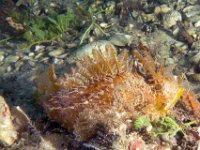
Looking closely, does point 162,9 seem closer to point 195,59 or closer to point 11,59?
point 195,59

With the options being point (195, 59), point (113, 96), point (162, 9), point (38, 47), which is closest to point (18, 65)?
point (38, 47)

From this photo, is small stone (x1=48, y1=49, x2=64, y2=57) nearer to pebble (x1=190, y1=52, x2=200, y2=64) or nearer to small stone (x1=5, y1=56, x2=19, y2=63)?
small stone (x1=5, y1=56, x2=19, y2=63)

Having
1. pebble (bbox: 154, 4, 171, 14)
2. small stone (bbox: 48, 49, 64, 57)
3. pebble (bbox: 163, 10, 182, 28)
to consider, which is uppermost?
pebble (bbox: 154, 4, 171, 14)

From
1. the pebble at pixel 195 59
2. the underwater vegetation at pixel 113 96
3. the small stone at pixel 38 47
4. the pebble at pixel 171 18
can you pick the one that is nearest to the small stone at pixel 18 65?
the small stone at pixel 38 47

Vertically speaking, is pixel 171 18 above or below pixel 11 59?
above

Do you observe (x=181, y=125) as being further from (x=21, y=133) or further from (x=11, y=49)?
(x=11, y=49)

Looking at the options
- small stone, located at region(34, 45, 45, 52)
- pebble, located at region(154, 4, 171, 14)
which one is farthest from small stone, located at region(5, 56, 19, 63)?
pebble, located at region(154, 4, 171, 14)

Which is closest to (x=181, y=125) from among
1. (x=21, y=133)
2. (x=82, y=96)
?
(x=82, y=96)

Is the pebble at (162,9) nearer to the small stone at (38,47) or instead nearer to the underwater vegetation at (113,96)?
the small stone at (38,47)
